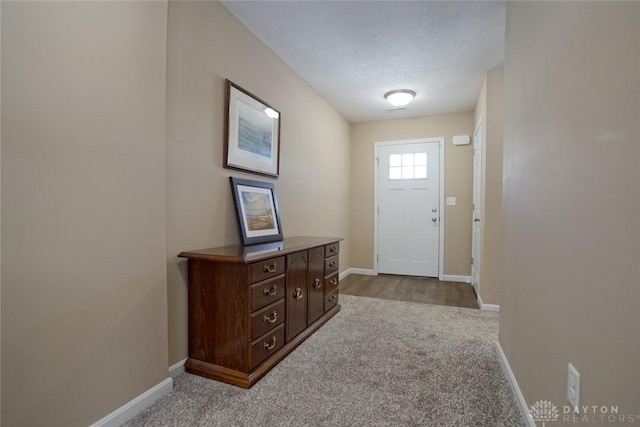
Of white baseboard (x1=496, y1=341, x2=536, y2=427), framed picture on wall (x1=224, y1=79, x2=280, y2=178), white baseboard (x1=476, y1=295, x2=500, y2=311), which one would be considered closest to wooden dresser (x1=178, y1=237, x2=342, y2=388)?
framed picture on wall (x1=224, y1=79, x2=280, y2=178)

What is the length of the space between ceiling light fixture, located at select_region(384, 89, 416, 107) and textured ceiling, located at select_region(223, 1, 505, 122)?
0.09m

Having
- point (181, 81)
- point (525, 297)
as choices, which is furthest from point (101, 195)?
point (525, 297)

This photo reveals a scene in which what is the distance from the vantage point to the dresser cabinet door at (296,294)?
6.94 ft

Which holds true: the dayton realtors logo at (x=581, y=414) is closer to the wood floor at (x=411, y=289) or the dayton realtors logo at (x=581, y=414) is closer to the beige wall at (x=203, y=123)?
the beige wall at (x=203, y=123)

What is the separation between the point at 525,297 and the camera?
146cm

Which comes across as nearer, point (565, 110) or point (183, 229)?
point (565, 110)

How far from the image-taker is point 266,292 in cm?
185

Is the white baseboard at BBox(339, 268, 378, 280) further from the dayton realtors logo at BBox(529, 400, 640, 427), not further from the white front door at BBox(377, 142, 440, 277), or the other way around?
the dayton realtors logo at BBox(529, 400, 640, 427)

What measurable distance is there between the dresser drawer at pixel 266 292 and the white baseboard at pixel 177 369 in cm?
58

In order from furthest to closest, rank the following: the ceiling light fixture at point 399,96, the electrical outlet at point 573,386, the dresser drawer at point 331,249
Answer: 1. the ceiling light fixture at point 399,96
2. the dresser drawer at point 331,249
3. the electrical outlet at point 573,386

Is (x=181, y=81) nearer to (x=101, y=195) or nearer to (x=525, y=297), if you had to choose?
(x=101, y=195)

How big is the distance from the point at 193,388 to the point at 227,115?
174 cm

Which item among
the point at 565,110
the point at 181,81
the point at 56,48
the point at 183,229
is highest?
the point at 181,81

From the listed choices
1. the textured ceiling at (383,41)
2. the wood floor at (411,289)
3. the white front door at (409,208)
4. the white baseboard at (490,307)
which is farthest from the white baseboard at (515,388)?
the white front door at (409,208)
